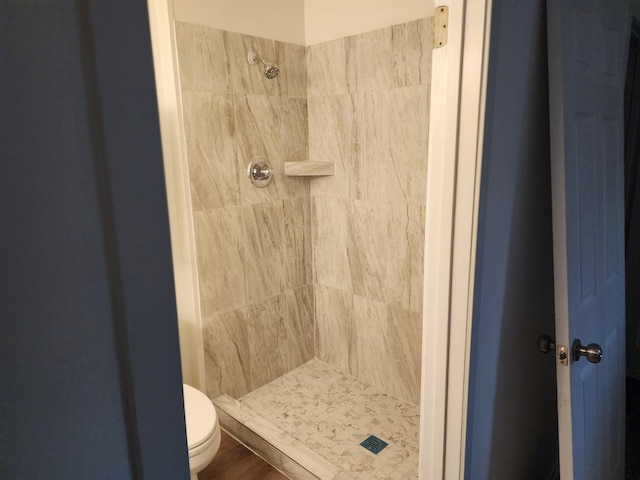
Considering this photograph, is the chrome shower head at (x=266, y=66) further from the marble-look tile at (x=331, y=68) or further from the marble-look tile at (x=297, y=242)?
the marble-look tile at (x=297, y=242)

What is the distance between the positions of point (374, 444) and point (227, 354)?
0.94m

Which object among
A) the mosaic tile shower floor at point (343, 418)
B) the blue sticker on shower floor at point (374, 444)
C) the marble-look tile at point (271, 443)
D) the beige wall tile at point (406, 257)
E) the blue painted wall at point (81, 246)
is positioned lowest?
the blue sticker on shower floor at point (374, 444)

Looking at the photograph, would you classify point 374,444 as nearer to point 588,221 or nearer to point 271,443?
point 271,443

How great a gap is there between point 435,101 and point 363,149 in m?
A: 1.35

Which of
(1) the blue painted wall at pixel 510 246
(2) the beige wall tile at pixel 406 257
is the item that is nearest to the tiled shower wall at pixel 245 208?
(2) the beige wall tile at pixel 406 257

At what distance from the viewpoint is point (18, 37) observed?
33 centimetres

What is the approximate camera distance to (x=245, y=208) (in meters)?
2.31

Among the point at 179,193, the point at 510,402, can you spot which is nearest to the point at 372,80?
the point at 179,193

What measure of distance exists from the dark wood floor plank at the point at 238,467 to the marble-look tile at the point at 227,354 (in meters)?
0.33

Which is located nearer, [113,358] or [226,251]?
[113,358]

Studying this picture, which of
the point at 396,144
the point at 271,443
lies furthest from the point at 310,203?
the point at 271,443

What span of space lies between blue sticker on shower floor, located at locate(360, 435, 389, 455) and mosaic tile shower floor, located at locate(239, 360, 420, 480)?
0.02 meters

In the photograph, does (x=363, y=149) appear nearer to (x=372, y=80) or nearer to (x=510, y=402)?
(x=372, y=80)

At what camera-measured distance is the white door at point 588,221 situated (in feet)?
3.57
